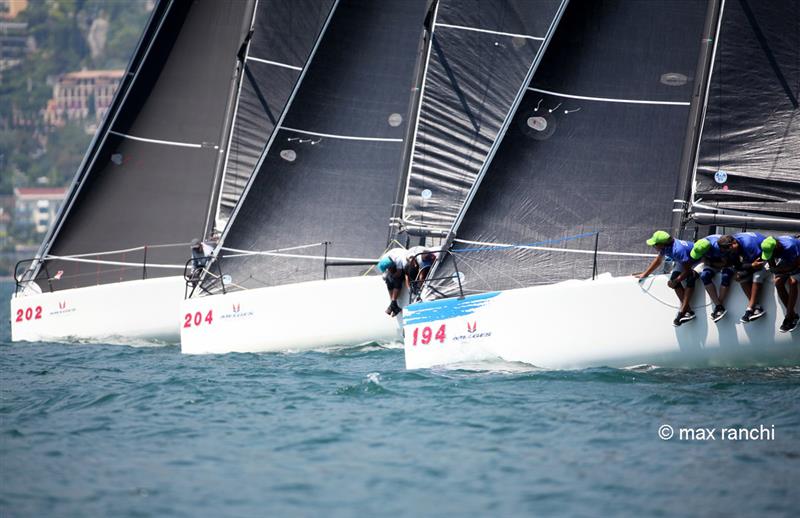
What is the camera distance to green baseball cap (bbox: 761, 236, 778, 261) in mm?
10023

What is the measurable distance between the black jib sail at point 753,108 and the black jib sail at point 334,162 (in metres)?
4.49

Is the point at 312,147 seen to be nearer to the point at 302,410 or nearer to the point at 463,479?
the point at 302,410

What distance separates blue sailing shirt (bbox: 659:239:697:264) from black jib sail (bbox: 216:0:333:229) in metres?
7.97

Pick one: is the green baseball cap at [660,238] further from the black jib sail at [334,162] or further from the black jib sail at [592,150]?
the black jib sail at [334,162]

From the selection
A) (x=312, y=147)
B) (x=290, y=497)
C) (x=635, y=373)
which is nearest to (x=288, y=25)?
(x=312, y=147)

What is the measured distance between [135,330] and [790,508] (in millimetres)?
10670

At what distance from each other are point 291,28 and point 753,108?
7912 millimetres

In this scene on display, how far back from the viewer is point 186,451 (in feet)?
27.7

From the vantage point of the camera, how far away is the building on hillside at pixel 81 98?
115 m

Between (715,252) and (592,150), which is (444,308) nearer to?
(592,150)

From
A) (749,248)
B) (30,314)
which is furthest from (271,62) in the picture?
(749,248)

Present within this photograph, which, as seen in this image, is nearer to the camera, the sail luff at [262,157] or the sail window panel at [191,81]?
the sail luff at [262,157]

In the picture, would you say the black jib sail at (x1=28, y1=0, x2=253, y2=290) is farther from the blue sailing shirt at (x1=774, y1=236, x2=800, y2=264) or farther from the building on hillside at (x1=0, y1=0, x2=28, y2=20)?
the building on hillside at (x1=0, y1=0, x2=28, y2=20)

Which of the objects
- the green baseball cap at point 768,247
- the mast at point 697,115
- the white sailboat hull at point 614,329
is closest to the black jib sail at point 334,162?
the white sailboat hull at point 614,329
